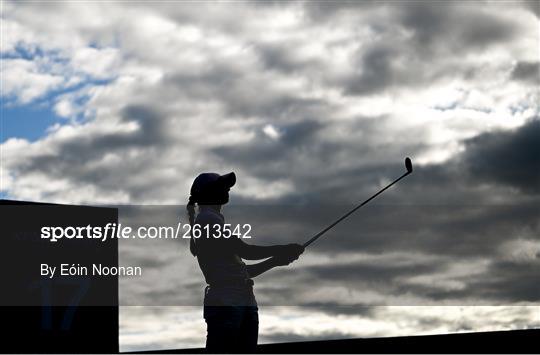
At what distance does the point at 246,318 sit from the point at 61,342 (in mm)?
7722

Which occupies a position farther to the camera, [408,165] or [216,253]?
[408,165]

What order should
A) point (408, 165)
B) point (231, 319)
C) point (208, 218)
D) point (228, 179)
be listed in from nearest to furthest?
point (231, 319), point (208, 218), point (228, 179), point (408, 165)

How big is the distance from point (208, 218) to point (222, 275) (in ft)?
1.33

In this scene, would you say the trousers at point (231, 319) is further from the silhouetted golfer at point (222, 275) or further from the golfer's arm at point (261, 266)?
the golfer's arm at point (261, 266)

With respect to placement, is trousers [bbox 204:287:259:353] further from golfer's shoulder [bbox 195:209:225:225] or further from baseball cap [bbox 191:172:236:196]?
baseball cap [bbox 191:172:236:196]

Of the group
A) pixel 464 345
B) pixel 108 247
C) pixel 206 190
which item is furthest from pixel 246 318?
pixel 108 247

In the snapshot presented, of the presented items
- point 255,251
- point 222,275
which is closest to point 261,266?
point 255,251

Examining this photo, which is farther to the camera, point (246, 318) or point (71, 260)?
point (71, 260)

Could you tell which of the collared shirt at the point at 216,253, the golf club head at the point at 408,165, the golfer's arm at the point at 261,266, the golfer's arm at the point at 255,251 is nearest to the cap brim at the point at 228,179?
the collared shirt at the point at 216,253

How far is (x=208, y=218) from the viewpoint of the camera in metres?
5.77

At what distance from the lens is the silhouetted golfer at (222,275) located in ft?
18.5

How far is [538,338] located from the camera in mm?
7953

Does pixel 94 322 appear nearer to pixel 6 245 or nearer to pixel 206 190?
pixel 6 245

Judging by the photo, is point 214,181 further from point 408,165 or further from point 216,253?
point 408,165
